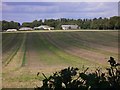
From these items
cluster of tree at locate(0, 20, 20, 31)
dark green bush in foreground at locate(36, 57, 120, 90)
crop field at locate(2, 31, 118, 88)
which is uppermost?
cluster of tree at locate(0, 20, 20, 31)

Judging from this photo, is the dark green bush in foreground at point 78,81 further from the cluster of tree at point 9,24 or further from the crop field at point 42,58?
the cluster of tree at point 9,24

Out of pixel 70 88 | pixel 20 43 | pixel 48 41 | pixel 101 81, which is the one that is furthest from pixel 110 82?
pixel 48 41

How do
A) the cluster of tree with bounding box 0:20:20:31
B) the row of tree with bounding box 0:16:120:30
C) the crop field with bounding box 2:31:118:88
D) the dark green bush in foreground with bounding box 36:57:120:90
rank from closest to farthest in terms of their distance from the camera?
the dark green bush in foreground with bounding box 36:57:120:90 < the cluster of tree with bounding box 0:20:20:31 < the row of tree with bounding box 0:16:120:30 < the crop field with bounding box 2:31:118:88

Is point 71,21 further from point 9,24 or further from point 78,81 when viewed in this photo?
point 78,81

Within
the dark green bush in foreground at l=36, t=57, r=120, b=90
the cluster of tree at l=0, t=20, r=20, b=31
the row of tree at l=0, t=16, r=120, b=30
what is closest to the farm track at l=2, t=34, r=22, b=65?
the row of tree at l=0, t=16, r=120, b=30

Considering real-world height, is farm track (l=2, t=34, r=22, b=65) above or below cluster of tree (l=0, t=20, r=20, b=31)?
below

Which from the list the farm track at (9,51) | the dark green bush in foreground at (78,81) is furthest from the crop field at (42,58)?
the dark green bush in foreground at (78,81)

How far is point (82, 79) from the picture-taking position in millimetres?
1128

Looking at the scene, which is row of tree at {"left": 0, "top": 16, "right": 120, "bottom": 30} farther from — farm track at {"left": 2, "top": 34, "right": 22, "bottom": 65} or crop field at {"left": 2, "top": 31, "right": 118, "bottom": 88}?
farm track at {"left": 2, "top": 34, "right": 22, "bottom": 65}

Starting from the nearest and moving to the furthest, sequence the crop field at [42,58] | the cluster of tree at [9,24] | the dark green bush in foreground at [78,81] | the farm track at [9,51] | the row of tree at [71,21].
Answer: the dark green bush in foreground at [78,81]
the cluster of tree at [9,24]
the row of tree at [71,21]
the crop field at [42,58]
the farm track at [9,51]

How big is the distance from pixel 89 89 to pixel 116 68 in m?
0.20

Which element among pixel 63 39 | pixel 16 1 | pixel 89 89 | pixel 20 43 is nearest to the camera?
pixel 89 89

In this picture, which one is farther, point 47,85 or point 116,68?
point 116,68

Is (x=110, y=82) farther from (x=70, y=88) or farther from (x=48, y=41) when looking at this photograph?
(x=48, y=41)
